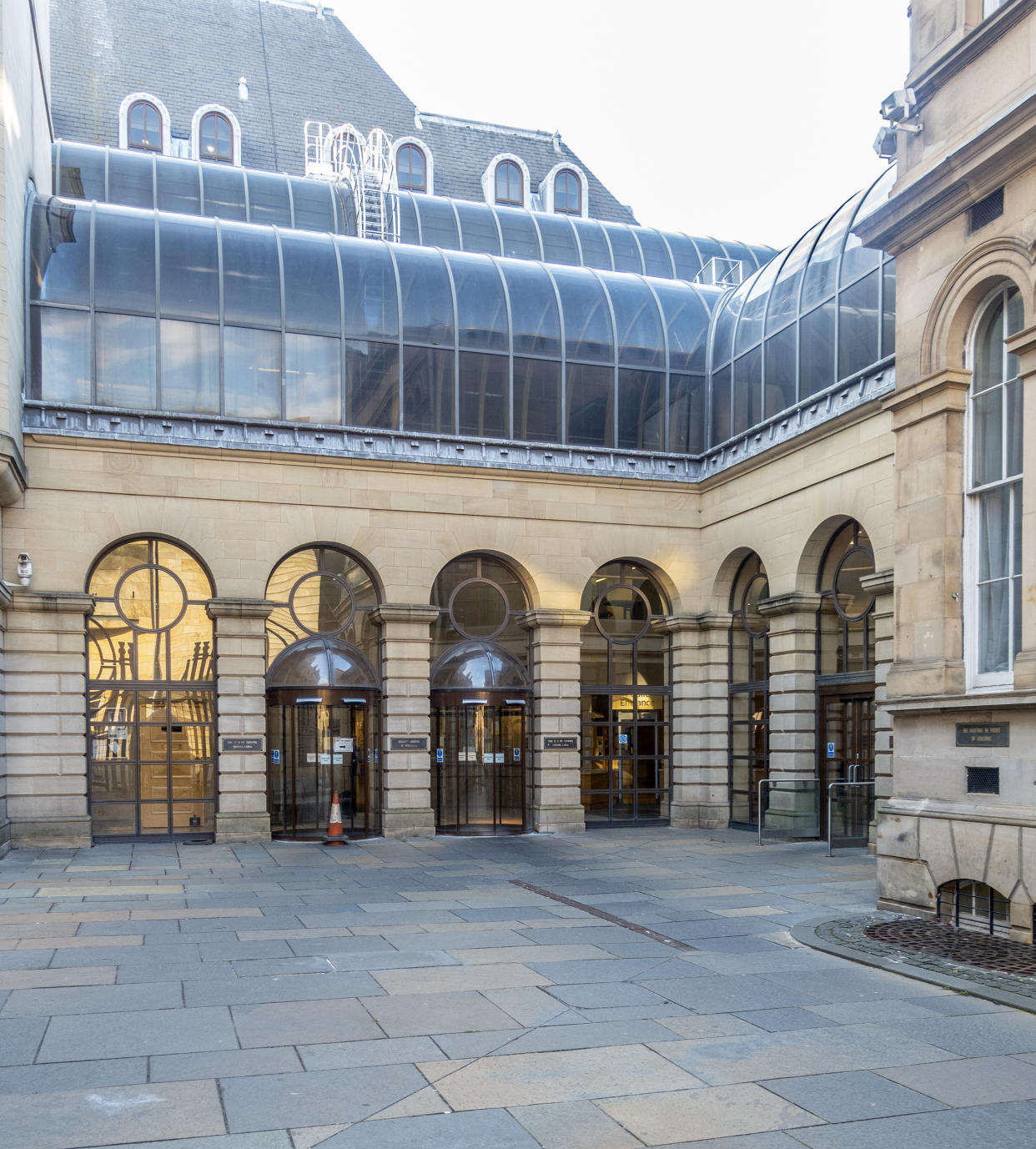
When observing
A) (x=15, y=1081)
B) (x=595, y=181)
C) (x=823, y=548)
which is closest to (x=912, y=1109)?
(x=15, y=1081)

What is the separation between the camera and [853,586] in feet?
72.9

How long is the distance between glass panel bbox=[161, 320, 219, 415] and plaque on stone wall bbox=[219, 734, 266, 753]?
653cm

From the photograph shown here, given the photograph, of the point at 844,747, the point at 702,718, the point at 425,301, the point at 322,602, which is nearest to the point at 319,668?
the point at 322,602

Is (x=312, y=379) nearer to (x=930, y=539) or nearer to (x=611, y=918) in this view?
(x=611, y=918)

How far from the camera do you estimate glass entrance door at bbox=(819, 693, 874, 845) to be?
21.8m

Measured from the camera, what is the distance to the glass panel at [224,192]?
30375 mm

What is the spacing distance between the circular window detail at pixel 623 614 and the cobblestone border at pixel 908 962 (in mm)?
13143

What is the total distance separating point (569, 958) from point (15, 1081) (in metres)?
5.54

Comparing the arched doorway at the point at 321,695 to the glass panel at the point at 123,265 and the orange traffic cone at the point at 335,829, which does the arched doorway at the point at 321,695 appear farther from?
the glass panel at the point at 123,265

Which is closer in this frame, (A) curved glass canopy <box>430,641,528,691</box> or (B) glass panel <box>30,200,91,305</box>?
(B) glass panel <box>30,200,91,305</box>

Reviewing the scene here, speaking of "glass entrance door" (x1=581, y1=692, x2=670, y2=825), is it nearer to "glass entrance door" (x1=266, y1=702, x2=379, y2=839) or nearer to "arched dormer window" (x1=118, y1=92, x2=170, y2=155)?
"glass entrance door" (x1=266, y1=702, x2=379, y2=839)

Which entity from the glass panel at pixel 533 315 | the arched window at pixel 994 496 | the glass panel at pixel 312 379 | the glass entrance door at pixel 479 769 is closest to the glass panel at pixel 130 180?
the glass panel at pixel 312 379

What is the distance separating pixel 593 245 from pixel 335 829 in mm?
18670

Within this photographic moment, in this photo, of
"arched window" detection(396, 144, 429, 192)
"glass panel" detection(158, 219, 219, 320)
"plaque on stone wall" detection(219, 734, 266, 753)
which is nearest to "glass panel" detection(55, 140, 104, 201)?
"glass panel" detection(158, 219, 219, 320)
